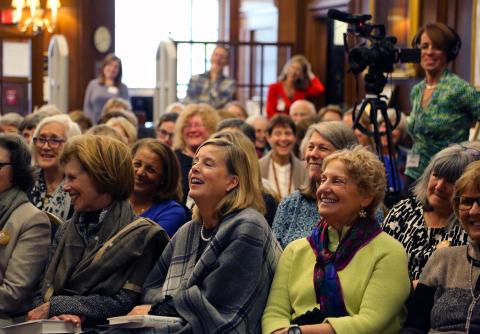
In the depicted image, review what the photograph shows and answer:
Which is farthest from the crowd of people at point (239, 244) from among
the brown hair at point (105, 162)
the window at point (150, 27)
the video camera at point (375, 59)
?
the window at point (150, 27)

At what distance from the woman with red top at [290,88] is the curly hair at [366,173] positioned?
6655mm

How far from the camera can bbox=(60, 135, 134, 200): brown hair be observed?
4.07 metres

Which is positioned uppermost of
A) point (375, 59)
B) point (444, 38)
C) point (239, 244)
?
point (444, 38)

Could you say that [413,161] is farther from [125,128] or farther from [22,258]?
[22,258]

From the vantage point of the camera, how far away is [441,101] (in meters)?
5.91

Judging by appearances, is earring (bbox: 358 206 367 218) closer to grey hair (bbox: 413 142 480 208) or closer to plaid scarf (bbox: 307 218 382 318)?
plaid scarf (bbox: 307 218 382 318)

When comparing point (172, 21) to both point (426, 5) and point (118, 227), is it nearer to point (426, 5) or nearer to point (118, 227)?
point (426, 5)

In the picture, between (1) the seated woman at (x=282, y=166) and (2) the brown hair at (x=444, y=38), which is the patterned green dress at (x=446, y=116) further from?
(1) the seated woman at (x=282, y=166)

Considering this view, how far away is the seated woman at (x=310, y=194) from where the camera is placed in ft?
15.4

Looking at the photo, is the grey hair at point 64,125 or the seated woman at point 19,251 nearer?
the seated woman at point 19,251

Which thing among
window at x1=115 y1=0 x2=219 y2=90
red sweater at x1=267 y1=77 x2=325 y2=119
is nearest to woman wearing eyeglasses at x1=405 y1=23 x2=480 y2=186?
red sweater at x1=267 y1=77 x2=325 y2=119

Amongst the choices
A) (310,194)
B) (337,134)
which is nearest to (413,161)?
(337,134)

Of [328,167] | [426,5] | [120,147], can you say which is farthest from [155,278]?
[426,5]

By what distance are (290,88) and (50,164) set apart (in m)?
5.54
